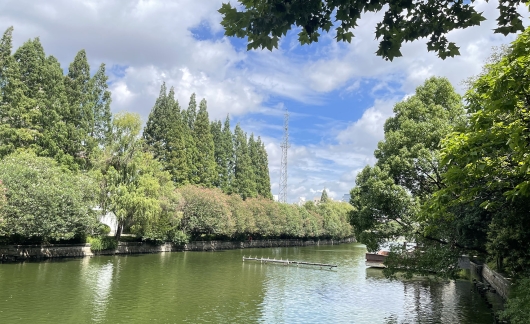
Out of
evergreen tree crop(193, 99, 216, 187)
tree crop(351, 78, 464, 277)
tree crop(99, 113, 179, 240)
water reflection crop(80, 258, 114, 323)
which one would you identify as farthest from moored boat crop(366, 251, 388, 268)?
evergreen tree crop(193, 99, 216, 187)

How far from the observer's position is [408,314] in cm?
1284

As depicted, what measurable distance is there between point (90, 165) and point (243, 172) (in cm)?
2104

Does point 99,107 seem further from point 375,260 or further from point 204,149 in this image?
point 375,260

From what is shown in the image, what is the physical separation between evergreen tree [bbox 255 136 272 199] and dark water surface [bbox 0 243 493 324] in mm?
30883

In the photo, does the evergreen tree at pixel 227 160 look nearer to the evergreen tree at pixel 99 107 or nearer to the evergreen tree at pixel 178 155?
the evergreen tree at pixel 178 155

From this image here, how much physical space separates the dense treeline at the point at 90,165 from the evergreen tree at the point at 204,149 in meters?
0.11

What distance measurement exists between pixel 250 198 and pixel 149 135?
14.1 metres

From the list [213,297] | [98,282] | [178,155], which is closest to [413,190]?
[213,297]

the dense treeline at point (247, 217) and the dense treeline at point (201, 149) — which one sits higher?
the dense treeline at point (201, 149)

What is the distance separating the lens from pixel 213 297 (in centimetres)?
1473

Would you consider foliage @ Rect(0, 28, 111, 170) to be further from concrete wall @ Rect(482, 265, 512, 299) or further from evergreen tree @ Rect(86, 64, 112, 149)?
concrete wall @ Rect(482, 265, 512, 299)

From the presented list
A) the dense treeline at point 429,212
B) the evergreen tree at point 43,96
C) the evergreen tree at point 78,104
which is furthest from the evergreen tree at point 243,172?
the dense treeline at point 429,212

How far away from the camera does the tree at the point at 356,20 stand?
308cm

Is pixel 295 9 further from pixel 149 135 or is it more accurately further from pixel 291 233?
pixel 291 233
